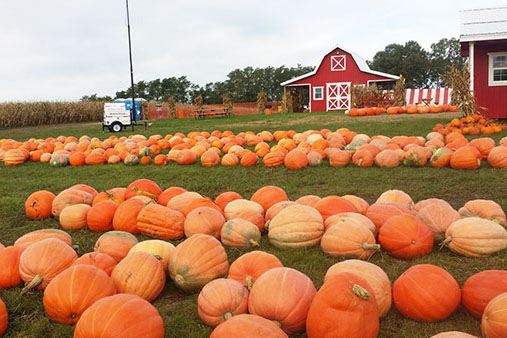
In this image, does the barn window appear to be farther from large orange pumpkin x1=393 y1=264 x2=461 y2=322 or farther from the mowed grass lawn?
large orange pumpkin x1=393 y1=264 x2=461 y2=322

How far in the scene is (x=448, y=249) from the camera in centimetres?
370

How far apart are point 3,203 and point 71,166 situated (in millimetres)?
3763

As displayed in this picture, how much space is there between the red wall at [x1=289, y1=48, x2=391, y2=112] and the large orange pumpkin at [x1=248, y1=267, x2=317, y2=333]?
116 ft

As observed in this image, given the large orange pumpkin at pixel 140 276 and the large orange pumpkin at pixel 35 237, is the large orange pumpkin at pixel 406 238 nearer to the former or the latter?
the large orange pumpkin at pixel 140 276

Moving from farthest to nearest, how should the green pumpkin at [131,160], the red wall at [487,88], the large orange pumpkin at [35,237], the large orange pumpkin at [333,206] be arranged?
the red wall at [487,88] < the green pumpkin at [131,160] < the large orange pumpkin at [333,206] < the large orange pumpkin at [35,237]

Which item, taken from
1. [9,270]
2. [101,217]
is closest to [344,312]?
[9,270]

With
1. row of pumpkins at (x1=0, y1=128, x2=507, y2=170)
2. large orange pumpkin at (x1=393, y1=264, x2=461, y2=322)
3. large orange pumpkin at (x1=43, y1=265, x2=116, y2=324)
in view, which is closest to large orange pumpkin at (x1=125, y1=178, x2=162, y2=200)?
large orange pumpkin at (x1=43, y1=265, x2=116, y2=324)

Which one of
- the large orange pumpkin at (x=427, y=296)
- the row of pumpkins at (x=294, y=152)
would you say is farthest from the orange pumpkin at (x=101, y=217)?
the row of pumpkins at (x=294, y=152)

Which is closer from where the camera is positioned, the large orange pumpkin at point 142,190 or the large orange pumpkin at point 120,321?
the large orange pumpkin at point 120,321

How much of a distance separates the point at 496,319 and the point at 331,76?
36278 mm

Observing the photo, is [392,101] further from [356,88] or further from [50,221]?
[50,221]

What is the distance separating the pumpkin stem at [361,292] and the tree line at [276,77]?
69689 mm

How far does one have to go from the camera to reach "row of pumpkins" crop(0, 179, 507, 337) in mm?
2242

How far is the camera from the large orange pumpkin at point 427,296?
101 inches
